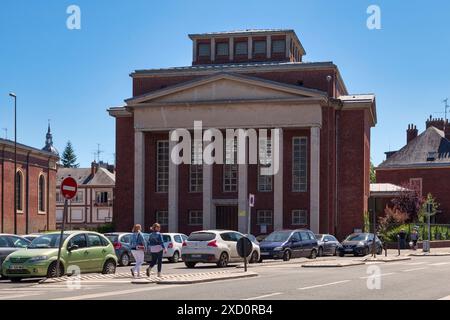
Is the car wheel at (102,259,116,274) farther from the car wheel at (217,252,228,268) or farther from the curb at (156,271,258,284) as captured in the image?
the car wheel at (217,252,228,268)

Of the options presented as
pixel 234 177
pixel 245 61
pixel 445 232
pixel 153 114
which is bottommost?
pixel 445 232

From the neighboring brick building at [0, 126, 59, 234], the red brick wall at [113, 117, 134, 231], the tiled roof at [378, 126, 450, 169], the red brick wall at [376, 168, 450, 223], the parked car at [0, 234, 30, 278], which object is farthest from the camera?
the tiled roof at [378, 126, 450, 169]

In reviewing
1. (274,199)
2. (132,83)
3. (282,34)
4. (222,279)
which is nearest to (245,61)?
(282,34)

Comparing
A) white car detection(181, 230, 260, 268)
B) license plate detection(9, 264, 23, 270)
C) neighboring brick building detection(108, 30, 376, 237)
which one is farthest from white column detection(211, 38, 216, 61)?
license plate detection(9, 264, 23, 270)

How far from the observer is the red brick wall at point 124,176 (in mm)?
64438

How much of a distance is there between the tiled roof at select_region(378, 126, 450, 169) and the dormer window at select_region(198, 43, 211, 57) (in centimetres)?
2714

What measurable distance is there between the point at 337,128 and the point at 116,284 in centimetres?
4316

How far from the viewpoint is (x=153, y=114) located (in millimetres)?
62000

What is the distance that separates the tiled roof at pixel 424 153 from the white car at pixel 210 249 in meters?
54.9

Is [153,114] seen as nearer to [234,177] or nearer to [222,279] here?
[234,177]

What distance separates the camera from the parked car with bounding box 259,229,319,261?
124 feet

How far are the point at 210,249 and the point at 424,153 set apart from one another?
5869 cm

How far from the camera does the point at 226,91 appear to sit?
6072 cm

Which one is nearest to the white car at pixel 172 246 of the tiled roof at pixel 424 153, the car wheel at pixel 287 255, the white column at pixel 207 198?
the car wheel at pixel 287 255
